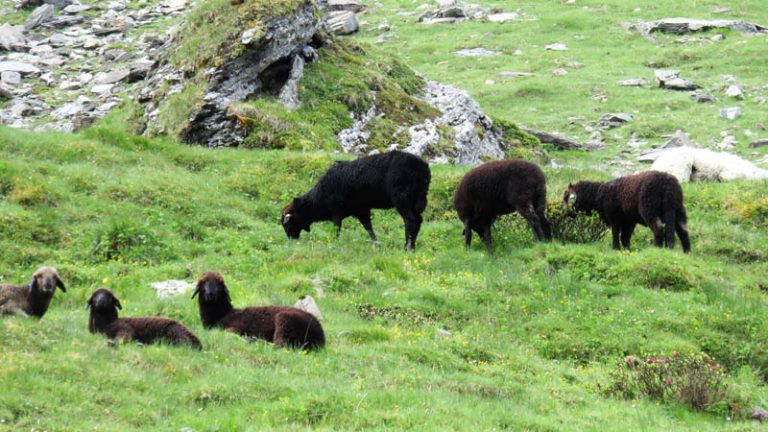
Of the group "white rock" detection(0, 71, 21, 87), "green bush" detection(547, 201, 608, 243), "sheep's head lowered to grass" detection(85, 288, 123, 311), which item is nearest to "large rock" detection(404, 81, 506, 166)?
"green bush" detection(547, 201, 608, 243)

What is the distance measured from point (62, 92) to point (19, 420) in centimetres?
3210

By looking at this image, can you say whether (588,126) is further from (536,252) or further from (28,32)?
(28,32)

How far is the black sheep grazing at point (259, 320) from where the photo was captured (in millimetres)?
13125

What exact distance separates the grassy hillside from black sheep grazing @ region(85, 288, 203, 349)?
343 mm

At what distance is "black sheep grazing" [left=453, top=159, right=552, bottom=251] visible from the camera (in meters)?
19.9

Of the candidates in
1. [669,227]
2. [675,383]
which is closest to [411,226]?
[669,227]

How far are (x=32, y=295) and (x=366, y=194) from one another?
9061 millimetres

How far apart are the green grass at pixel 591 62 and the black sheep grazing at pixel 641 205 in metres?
13.0

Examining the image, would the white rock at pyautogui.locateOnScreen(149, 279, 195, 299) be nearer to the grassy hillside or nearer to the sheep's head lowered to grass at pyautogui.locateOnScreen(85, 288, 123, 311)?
the grassy hillside

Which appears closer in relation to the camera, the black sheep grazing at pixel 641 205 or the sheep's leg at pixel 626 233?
the black sheep grazing at pixel 641 205

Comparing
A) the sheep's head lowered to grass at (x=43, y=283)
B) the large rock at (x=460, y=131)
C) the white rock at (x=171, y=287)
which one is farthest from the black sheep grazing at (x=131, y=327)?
the large rock at (x=460, y=131)

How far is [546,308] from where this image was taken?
1670cm

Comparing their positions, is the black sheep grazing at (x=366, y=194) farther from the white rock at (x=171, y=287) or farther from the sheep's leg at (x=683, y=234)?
the sheep's leg at (x=683, y=234)

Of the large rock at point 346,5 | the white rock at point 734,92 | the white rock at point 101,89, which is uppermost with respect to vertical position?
the white rock at point 101,89
